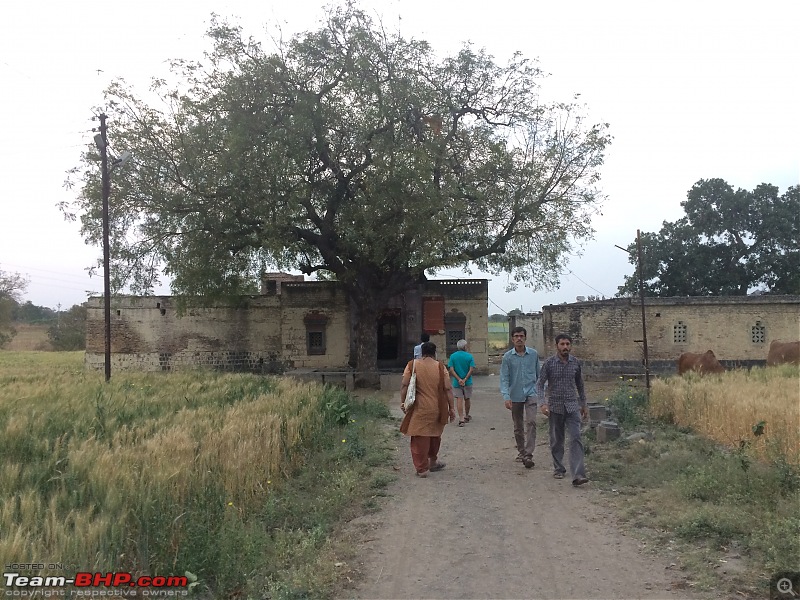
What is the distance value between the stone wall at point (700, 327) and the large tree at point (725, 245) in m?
11.3

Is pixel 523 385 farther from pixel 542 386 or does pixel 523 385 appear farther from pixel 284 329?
pixel 284 329

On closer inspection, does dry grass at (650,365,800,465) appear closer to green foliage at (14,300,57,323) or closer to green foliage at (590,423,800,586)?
green foliage at (590,423,800,586)

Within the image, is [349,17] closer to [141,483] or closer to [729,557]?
[141,483]

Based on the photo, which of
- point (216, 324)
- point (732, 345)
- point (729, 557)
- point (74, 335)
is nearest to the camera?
point (729, 557)

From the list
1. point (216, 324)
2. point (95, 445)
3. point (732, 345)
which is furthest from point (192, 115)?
point (732, 345)

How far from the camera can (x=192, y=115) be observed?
1841 centimetres

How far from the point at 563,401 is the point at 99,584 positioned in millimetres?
5238

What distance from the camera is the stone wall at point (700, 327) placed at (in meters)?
24.2

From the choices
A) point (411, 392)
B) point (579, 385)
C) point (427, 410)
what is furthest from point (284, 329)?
point (579, 385)

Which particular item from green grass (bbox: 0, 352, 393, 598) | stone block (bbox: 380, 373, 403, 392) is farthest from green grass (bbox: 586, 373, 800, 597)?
stone block (bbox: 380, 373, 403, 392)

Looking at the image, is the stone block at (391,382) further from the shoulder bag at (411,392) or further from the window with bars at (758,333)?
the window with bars at (758,333)

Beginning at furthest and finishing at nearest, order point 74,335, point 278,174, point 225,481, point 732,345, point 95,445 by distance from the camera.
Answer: point 74,335 < point 732,345 < point 278,174 < point 95,445 < point 225,481

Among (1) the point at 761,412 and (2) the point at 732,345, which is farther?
(2) the point at 732,345

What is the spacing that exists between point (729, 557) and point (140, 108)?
19369 mm
